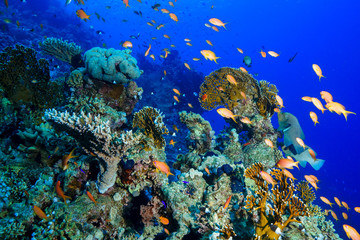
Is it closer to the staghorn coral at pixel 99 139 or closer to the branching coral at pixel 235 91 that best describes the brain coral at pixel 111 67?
the staghorn coral at pixel 99 139

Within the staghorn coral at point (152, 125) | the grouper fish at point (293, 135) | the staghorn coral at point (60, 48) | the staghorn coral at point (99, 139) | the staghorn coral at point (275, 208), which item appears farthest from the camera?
the staghorn coral at point (60, 48)

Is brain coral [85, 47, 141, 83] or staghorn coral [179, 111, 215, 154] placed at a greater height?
brain coral [85, 47, 141, 83]

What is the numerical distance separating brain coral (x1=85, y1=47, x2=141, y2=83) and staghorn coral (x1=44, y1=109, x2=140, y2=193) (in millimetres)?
2828

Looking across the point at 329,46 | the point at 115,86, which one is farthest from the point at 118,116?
the point at 329,46

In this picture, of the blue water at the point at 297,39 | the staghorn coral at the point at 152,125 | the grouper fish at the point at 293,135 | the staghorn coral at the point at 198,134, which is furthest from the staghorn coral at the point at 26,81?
the blue water at the point at 297,39

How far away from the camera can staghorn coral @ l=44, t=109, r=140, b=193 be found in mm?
3133

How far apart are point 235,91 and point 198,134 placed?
2.67 metres

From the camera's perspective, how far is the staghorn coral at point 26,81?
17.1 feet

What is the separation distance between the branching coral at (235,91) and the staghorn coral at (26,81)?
19.4ft

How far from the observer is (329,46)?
117875mm

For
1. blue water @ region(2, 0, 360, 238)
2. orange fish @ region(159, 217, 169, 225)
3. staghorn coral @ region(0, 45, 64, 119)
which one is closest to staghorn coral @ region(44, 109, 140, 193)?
orange fish @ region(159, 217, 169, 225)

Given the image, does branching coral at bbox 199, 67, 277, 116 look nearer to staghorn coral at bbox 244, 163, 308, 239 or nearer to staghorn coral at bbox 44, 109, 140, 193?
staghorn coral at bbox 244, 163, 308, 239

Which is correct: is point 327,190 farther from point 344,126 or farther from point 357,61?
point 357,61

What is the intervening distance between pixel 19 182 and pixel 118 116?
119 inches
